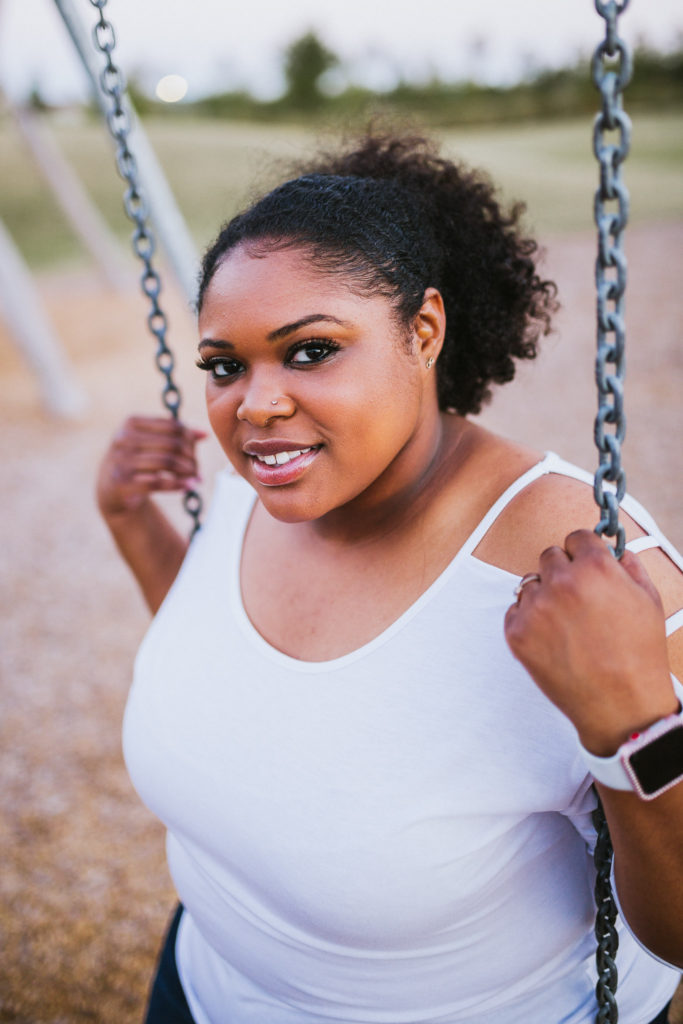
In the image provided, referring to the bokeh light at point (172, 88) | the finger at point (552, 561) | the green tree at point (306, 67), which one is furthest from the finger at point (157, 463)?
the green tree at point (306, 67)

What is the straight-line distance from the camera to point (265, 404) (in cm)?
118

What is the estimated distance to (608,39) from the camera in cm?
90

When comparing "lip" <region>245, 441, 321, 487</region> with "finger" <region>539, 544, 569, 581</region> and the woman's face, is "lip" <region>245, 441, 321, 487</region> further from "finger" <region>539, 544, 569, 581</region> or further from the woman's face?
"finger" <region>539, 544, 569, 581</region>

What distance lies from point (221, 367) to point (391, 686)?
2.09ft

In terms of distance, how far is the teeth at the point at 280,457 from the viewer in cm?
121

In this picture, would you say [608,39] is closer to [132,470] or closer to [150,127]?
[132,470]

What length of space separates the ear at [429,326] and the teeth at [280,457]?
11.7 inches

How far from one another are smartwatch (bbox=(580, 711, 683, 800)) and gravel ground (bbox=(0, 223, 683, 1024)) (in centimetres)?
137

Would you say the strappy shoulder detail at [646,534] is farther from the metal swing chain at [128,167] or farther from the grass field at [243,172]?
the grass field at [243,172]

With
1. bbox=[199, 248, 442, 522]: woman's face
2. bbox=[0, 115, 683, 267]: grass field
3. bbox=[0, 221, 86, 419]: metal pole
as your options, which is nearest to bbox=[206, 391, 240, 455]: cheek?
bbox=[199, 248, 442, 522]: woman's face

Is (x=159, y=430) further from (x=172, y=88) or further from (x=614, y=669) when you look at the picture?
(x=172, y=88)

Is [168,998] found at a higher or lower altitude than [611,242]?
lower

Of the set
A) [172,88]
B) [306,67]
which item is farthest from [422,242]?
[306,67]

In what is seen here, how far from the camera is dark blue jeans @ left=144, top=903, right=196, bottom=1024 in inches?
64.9
